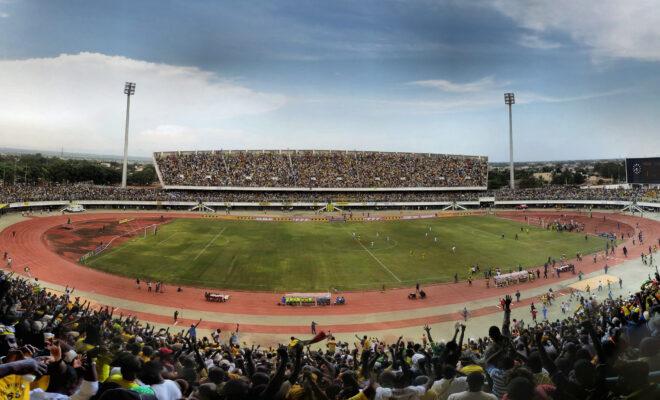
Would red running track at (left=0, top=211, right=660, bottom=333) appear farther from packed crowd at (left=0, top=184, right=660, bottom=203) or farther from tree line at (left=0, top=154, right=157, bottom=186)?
tree line at (left=0, top=154, right=157, bottom=186)

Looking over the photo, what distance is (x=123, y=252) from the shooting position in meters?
39.9

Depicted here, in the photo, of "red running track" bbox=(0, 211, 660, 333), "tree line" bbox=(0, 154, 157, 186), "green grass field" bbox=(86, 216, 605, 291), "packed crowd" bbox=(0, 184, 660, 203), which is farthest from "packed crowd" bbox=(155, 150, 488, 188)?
"red running track" bbox=(0, 211, 660, 333)

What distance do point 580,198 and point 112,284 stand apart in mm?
77710

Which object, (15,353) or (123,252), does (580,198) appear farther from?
(15,353)

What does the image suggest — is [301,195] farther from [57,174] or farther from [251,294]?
[57,174]

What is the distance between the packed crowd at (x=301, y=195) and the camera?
223 feet

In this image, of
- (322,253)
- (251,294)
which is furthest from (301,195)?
(251,294)

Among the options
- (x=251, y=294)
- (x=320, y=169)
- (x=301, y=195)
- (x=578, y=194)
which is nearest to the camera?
(x=251, y=294)

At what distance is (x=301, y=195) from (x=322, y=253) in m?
41.0

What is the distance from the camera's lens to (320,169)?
289 ft

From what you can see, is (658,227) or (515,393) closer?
(515,393)

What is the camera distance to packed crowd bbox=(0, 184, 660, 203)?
223 feet

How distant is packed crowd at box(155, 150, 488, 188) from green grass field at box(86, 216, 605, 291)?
24.7m

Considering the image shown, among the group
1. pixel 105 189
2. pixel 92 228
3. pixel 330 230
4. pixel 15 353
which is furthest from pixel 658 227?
pixel 105 189
